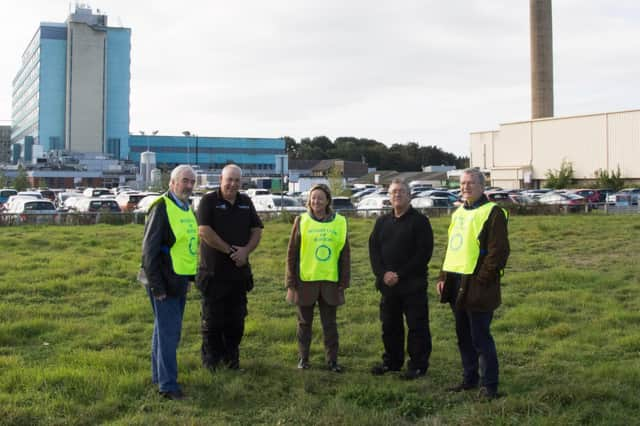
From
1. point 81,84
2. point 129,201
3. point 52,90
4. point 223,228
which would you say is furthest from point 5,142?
point 223,228

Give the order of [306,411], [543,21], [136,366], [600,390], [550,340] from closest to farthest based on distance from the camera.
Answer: [306,411]
[600,390]
[136,366]
[550,340]
[543,21]

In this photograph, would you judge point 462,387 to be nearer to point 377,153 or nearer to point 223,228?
point 223,228

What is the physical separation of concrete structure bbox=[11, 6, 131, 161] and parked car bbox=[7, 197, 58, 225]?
67019mm

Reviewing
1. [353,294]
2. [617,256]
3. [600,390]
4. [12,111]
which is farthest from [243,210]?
[12,111]

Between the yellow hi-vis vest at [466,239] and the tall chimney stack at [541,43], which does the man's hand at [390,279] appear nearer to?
the yellow hi-vis vest at [466,239]

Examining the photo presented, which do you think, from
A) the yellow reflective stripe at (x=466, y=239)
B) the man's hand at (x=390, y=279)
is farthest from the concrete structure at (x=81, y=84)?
the yellow reflective stripe at (x=466, y=239)

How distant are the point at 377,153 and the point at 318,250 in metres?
132

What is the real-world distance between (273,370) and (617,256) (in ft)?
38.0

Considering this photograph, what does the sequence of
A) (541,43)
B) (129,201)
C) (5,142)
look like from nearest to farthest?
(129,201) < (541,43) < (5,142)

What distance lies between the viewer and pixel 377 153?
138 m

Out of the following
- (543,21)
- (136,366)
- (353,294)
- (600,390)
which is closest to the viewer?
(600,390)

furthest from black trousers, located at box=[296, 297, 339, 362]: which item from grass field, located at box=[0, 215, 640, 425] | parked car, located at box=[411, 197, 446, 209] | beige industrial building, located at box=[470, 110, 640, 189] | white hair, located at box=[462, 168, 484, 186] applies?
beige industrial building, located at box=[470, 110, 640, 189]

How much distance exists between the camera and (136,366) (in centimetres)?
670

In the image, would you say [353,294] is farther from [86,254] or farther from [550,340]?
[86,254]
